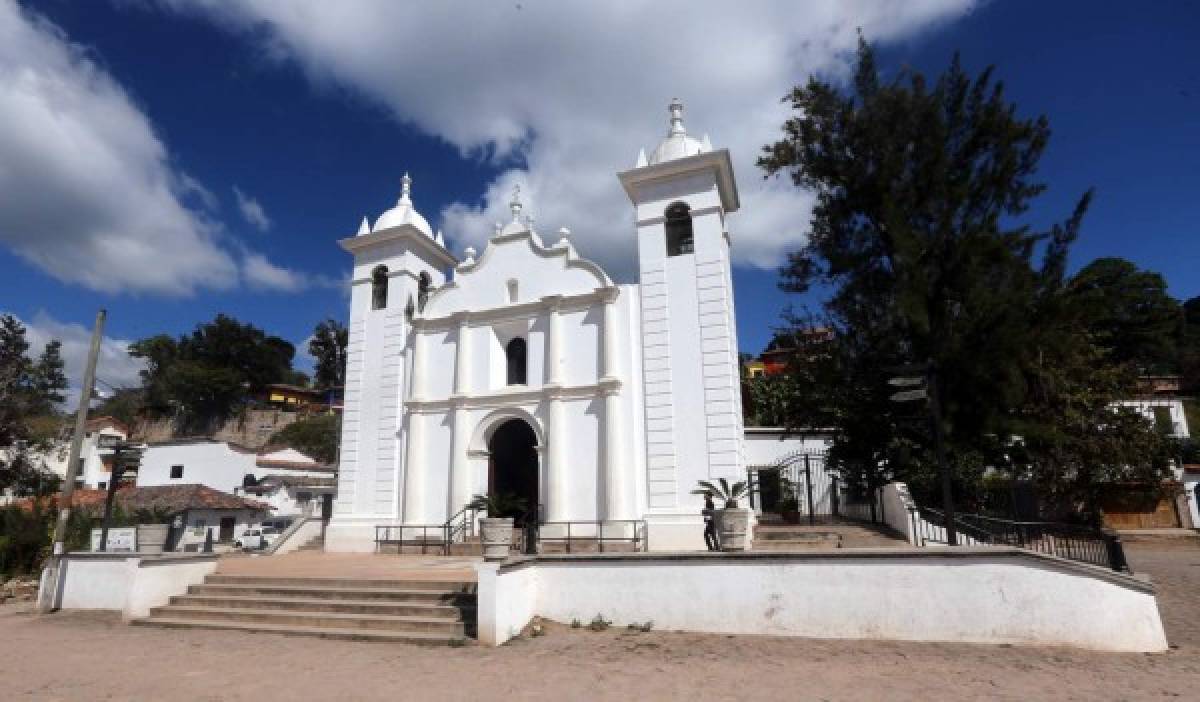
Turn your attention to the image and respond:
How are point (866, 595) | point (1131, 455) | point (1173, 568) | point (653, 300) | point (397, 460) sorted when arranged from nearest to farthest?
point (866, 595) → point (1173, 568) → point (653, 300) → point (397, 460) → point (1131, 455)

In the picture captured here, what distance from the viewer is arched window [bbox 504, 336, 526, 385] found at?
707 inches

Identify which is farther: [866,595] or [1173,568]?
[1173,568]

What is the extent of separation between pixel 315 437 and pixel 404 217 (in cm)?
3429

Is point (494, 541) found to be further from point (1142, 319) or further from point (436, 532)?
point (1142, 319)

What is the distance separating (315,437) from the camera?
160ft

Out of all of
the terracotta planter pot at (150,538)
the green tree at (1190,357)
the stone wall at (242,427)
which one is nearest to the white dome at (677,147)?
the terracotta planter pot at (150,538)

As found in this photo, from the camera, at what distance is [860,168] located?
18625mm

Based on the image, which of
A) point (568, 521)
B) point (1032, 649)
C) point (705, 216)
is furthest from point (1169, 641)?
point (705, 216)

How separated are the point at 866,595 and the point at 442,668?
5.05m

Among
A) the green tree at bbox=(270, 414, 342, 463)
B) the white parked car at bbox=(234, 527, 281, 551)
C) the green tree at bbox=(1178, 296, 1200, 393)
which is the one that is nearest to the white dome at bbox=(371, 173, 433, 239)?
the white parked car at bbox=(234, 527, 281, 551)

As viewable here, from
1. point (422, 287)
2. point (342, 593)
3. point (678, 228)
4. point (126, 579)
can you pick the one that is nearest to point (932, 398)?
point (678, 228)

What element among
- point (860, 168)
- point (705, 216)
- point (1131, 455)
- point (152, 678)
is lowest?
point (152, 678)

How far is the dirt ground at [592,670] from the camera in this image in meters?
6.10

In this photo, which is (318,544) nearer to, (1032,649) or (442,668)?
(442,668)
